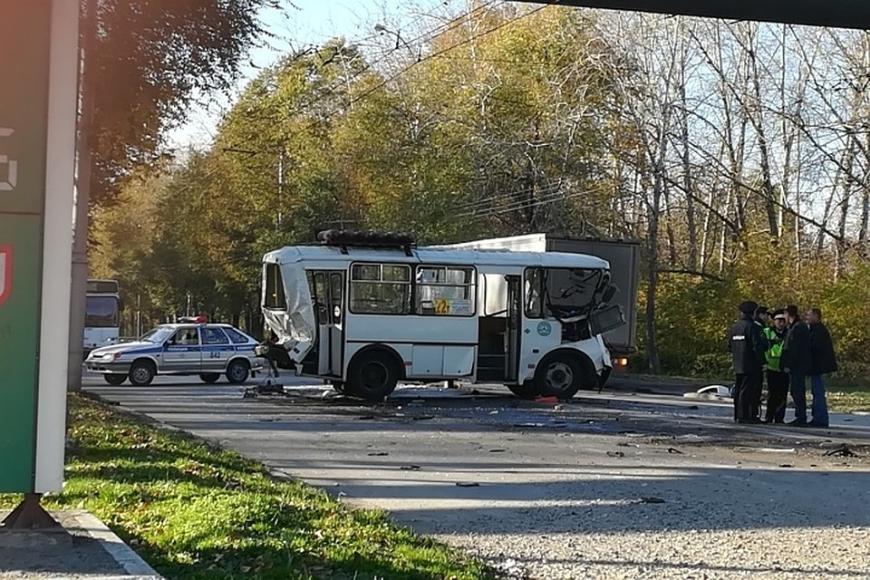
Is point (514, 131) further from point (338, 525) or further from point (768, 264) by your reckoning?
point (338, 525)

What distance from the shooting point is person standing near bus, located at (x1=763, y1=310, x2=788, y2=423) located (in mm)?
18308

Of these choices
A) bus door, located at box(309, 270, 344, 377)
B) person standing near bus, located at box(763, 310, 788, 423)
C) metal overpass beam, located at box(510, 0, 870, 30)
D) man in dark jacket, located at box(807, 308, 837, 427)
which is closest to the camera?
metal overpass beam, located at box(510, 0, 870, 30)

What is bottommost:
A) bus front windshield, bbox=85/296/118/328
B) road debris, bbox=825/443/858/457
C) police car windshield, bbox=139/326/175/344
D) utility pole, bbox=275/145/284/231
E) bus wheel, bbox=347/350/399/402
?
road debris, bbox=825/443/858/457

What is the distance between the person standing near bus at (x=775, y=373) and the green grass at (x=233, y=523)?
390 inches

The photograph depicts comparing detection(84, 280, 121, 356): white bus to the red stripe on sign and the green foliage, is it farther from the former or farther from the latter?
the red stripe on sign

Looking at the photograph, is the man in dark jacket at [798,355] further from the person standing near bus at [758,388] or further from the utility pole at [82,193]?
the utility pole at [82,193]

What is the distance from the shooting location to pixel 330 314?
2105 cm

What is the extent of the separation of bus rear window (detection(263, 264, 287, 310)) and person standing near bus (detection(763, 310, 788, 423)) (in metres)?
8.59


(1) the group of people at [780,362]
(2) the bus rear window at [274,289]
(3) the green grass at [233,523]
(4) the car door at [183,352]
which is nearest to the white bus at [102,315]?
(4) the car door at [183,352]

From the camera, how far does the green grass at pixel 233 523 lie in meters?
6.70

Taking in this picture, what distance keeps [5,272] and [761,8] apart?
245 inches

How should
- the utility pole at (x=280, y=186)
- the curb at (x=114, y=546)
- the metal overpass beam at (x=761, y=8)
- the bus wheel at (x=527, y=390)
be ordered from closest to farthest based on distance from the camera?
the curb at (x=114, y=546), the metal overpass beam at (x=761, y=8), the bus wheel at (x=527, y=390), the utility pole at (x=280, y=186)

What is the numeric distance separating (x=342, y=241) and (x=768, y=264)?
19.9 m

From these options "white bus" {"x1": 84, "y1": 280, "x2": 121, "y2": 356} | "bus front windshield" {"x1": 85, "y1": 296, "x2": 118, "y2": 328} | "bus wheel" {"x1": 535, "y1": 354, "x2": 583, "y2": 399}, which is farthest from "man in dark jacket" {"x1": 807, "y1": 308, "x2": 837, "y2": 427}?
"bus front windshield" {"x1": 85, "y1": 296, "x2": 118, "y2": 328}
